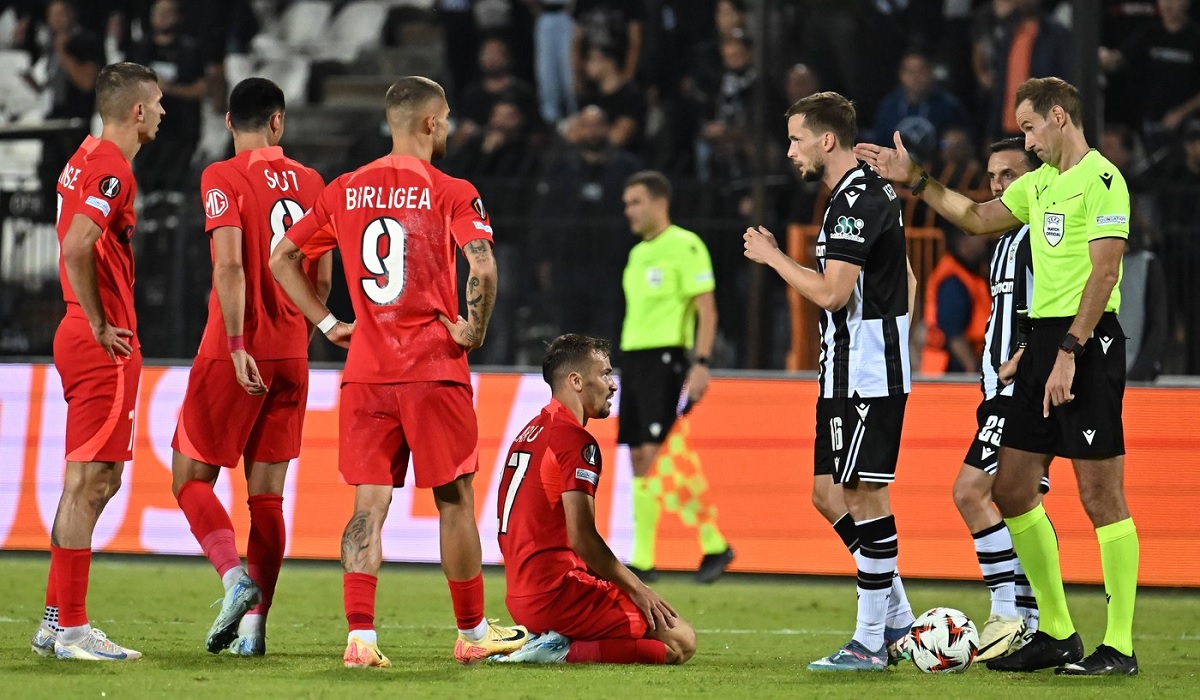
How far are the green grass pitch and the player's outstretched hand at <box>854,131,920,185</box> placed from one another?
2.01 meters

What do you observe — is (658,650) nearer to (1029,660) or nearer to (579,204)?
(1029,660)

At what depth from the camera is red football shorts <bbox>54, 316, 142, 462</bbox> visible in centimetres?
626

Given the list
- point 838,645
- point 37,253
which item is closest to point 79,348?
point 838,645

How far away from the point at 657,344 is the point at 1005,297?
3.33m

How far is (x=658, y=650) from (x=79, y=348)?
2631 mm

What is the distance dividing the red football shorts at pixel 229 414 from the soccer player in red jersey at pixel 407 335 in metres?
0.53

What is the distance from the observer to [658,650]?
6324 mm

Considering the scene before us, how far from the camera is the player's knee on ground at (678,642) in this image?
6316 mm

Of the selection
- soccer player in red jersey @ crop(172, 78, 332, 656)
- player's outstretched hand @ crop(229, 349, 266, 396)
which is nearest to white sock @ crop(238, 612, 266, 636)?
soccer player in red jersey @ crop(172, 78, 332, 656)

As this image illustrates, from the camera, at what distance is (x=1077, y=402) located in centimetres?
627

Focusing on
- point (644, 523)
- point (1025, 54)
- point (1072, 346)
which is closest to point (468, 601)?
point (1072, 346)

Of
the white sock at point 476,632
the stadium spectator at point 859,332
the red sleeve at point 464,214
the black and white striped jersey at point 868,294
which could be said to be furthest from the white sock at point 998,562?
the red sleeve at point 464,214

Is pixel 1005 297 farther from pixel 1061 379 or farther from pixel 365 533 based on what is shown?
pixel 365 533

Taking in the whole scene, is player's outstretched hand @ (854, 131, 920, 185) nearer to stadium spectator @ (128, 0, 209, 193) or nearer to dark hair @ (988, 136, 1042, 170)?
dark hair @ (988, 136, 1042, 170)
